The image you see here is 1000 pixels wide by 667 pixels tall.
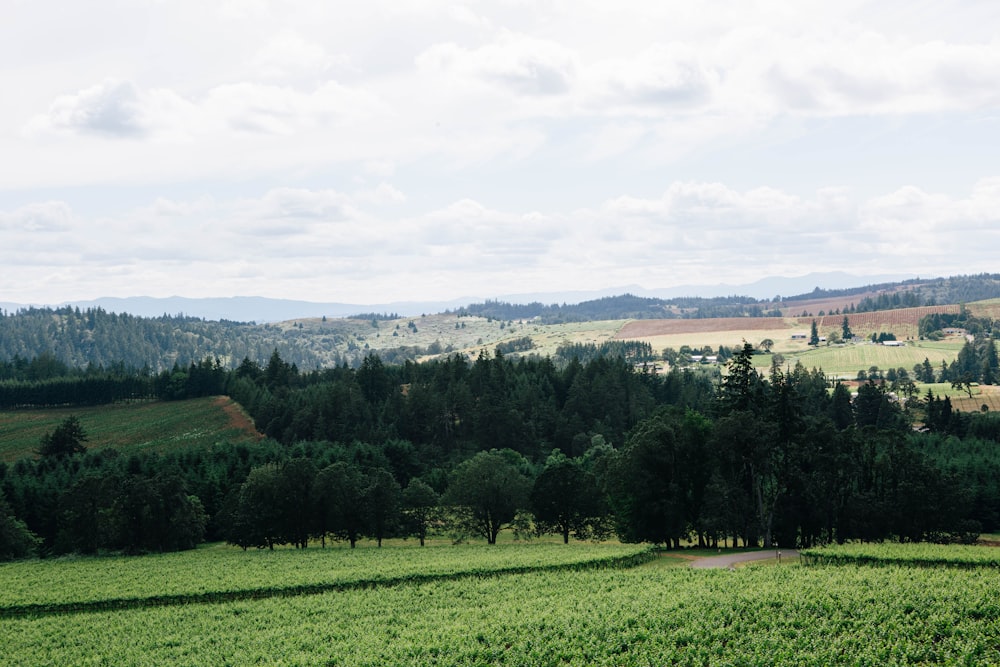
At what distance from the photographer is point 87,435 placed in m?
176

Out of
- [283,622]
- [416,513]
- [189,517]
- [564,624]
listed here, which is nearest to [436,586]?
[283,622]

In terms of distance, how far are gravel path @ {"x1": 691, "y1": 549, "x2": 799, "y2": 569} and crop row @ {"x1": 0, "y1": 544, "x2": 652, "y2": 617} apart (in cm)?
559

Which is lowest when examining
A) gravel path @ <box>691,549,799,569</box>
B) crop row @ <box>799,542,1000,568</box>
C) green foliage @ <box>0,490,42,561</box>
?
green foliage @ <box>0,490,42,561</box>

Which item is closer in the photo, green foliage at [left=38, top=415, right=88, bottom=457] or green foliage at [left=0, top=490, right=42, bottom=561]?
green foliage at [left=0, top=490, right=42, bottom=561]

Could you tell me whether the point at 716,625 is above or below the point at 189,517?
above

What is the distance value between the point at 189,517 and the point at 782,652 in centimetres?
7827

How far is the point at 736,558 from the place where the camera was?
68812 millimetres

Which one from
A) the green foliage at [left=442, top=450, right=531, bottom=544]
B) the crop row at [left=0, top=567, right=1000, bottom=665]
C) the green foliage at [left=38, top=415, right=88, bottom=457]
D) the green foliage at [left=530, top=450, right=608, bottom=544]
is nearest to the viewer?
the crop row at [left=0, top=567, right=1000, bottom=665]

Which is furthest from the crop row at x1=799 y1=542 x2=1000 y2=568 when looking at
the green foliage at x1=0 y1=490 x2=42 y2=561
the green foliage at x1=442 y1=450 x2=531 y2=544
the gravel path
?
Result: the green foliage at x1=0 y1=490 x2=42 y2=561

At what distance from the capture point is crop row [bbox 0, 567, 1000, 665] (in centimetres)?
3759

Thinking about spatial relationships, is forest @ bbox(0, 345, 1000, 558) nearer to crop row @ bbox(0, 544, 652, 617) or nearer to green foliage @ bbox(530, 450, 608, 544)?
green foliage @ bbox(530, 450, 608, 544)

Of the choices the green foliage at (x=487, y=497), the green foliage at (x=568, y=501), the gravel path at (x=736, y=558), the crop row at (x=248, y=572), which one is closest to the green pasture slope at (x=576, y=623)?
the crop row at (x=248, y=572)

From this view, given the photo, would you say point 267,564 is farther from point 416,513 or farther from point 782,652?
point 782,652

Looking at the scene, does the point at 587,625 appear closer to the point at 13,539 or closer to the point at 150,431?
the point at 13,539
